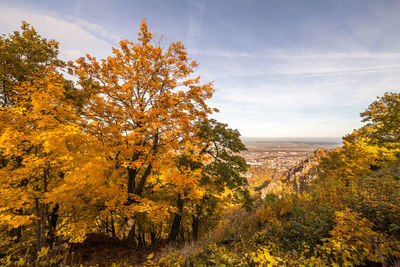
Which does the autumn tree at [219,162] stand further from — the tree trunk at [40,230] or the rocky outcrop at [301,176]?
the rocky outcrop at [301,176]

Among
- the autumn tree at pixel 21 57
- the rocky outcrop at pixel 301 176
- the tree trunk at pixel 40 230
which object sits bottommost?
the rocky outcrop at pixel 301 176

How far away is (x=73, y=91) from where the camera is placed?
9.59 meters

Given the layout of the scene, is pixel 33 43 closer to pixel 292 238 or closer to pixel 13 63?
pixel 13 63

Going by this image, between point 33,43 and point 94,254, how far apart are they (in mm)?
12907

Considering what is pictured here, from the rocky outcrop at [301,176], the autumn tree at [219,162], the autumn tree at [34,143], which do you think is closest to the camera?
the autumn tree at [34,143]

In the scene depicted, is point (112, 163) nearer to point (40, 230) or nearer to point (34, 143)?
point (34, 143)

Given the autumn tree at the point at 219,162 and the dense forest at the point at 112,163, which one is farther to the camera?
the autumn tree at the point at 219,162

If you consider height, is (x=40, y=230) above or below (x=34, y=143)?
below

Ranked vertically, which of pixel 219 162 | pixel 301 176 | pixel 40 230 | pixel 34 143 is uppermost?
pixel 34 143

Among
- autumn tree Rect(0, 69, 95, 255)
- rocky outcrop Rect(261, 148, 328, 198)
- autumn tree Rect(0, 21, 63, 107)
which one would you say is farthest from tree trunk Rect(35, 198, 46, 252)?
rocky outcrop Rect(261, 148, 328, 198)

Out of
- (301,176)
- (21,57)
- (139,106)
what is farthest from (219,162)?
(301,176)

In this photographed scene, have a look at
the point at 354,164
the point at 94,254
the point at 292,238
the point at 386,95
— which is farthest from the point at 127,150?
the point at 386,95

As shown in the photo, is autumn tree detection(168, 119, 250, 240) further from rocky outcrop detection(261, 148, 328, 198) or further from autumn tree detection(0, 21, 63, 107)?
rocky outcrop detection(261, 148, 328, 198)

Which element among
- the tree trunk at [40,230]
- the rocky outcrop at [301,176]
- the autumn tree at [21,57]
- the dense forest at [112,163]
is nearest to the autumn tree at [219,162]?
the dense forest at [112,163]
